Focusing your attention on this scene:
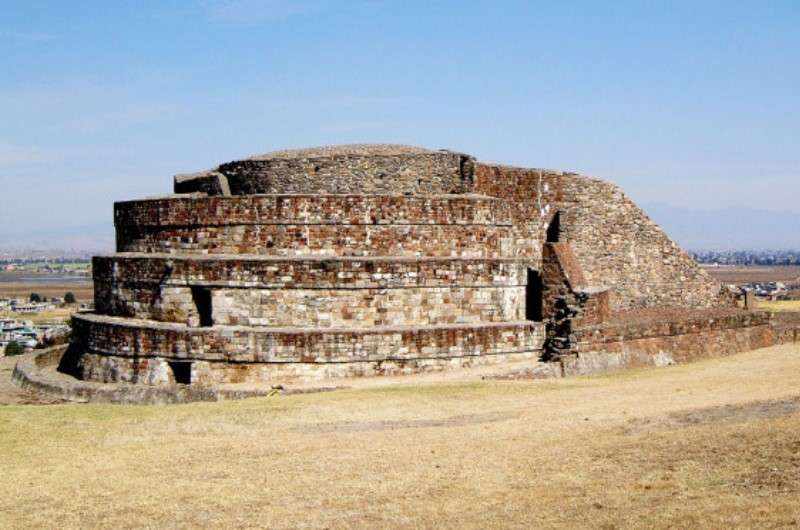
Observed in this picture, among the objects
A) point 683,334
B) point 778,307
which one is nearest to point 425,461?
point 683,334

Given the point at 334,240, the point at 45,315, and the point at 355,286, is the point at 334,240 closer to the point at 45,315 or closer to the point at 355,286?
the point at 355,286

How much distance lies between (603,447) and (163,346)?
14.0m

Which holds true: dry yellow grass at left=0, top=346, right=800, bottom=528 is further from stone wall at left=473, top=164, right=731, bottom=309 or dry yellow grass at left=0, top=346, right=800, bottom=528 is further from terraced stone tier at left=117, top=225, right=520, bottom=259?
stone wall at left=473, top=164, right=731, bottom=309

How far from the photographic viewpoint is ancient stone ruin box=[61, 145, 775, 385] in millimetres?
23297

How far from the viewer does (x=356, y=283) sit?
77.9 ft

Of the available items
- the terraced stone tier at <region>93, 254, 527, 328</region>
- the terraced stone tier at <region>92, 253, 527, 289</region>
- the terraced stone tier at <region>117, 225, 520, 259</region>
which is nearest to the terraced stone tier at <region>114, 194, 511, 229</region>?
the terraced stone tier at <region>117, 225, 520, 259</region>

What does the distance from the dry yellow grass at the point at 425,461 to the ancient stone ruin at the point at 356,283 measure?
4040mm

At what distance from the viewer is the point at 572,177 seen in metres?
30.4

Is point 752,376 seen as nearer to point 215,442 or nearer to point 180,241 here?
point 215,442

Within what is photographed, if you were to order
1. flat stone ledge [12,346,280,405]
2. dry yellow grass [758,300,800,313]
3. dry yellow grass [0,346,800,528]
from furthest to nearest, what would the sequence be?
1. dry yellow grass [758,300,800,313]
2. flat stone ledge [12,346,280,405]
3. dry yellow grass [0,346,800,528]

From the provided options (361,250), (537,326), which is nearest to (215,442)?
(361,250)

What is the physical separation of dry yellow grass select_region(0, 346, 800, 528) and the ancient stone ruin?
13.3 feet

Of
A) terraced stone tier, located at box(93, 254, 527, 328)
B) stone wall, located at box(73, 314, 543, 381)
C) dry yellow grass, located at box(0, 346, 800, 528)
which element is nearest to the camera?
dry yellow grass, located at box(0, 346, 800, 528)

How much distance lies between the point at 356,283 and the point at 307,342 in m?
2.10
